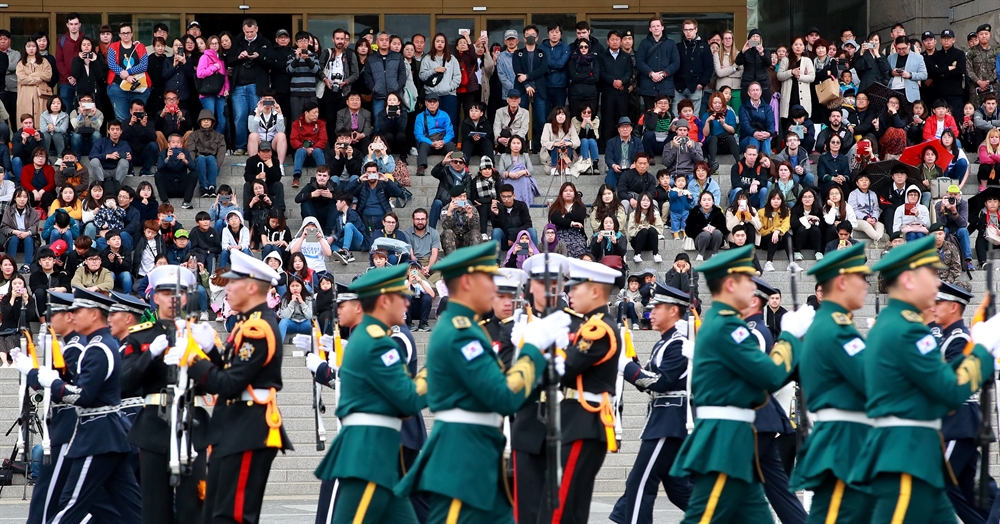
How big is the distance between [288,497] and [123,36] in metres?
9.61

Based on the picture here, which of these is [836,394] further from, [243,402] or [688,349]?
[243,402]

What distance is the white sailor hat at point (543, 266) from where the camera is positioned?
26.0 feet

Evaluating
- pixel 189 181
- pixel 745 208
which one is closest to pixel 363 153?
pixel 189 181

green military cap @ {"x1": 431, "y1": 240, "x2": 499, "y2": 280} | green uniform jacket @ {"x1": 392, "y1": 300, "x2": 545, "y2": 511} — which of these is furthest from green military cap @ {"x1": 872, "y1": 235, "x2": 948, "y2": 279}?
green military cap @ {"x1": 431, "y1": 240, "x2": 499, "y2": 280}

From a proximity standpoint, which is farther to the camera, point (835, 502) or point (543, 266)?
point (543, 266)

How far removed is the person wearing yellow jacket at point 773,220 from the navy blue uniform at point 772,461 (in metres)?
9.75

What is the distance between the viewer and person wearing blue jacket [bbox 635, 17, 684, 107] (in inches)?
842

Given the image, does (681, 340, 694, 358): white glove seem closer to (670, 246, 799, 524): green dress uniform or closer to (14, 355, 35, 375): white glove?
(670, 246, 799, 524): green dress uniform

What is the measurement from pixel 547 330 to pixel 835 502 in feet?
5.42

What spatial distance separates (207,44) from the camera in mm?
21312

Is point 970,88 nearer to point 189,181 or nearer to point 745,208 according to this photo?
point 745,208

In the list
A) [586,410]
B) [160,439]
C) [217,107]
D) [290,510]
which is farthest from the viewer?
[217,107]

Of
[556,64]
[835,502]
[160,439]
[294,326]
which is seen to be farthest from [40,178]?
[835,502]

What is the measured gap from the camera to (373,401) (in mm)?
7027
